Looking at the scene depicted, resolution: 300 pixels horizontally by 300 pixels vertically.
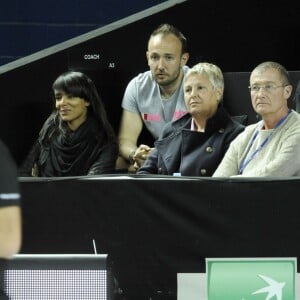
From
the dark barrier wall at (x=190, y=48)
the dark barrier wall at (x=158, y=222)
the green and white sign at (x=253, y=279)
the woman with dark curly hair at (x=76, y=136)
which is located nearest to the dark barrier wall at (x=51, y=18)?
the dark barrier wall at (x=190, y=48)

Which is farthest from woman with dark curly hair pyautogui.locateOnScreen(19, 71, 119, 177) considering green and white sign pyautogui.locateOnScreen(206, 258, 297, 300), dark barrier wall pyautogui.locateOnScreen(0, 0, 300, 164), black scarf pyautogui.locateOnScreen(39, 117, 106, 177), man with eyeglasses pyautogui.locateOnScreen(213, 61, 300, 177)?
green and white sign pyautogui.locateOnScreen(206, 258, 297, 300)

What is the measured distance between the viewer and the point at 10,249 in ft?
10.1

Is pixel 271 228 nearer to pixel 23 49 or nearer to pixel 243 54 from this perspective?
pixel 243 54

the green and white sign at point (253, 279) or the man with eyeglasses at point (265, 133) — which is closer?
the green and white sign at point (253, 279)

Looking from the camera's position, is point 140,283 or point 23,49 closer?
point 140,283

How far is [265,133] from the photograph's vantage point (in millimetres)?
5473

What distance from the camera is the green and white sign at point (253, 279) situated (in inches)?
190

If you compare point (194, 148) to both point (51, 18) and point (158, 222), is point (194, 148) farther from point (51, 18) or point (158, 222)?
point (51, 18)

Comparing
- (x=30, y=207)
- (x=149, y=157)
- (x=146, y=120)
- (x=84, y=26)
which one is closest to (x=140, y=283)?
(x=30, y=207)

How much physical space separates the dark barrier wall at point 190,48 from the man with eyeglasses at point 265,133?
196 centimetres

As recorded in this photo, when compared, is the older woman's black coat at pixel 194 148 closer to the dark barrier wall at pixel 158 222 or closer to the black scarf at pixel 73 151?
the black scarf at pixel 73 151

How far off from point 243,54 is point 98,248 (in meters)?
3.07

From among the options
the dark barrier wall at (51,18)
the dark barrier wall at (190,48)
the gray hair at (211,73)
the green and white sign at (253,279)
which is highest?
the dark barrier wall at (51,18)

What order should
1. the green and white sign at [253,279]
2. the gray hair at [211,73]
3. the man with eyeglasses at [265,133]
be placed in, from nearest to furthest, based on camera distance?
1. the green and white sign at [253,279]
2. the man with eyeglasses at [265,133]
3. the gray hair at [211,73]
